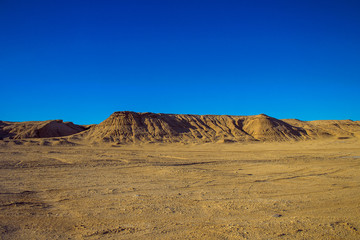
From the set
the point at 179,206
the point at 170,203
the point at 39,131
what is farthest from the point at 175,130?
the point at 179,206

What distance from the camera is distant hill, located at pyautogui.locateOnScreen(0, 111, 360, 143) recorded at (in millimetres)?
40750

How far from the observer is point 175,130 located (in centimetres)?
4550

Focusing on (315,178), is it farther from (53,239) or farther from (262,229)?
(53,239)

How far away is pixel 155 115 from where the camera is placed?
48344mm

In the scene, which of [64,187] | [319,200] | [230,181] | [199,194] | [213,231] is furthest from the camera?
[230,181]

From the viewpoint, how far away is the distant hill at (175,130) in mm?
40750

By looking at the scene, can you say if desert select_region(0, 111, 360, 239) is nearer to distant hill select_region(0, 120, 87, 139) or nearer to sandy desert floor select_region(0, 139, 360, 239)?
sandy desert floor select_region(0, 139, 360, 239)

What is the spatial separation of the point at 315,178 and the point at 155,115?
38.2 meters

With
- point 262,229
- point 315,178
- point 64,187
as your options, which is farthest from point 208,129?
point 262,229

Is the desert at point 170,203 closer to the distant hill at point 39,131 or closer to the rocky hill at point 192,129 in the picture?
the rocky hill at point 192,129

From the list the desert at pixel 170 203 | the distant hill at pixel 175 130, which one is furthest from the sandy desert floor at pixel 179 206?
the distant hill at pixel 175 130

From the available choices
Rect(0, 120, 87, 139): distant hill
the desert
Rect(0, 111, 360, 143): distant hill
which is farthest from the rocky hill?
the desert

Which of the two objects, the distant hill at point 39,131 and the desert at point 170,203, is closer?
the desert at point 170,203

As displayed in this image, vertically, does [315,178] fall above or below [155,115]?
below
